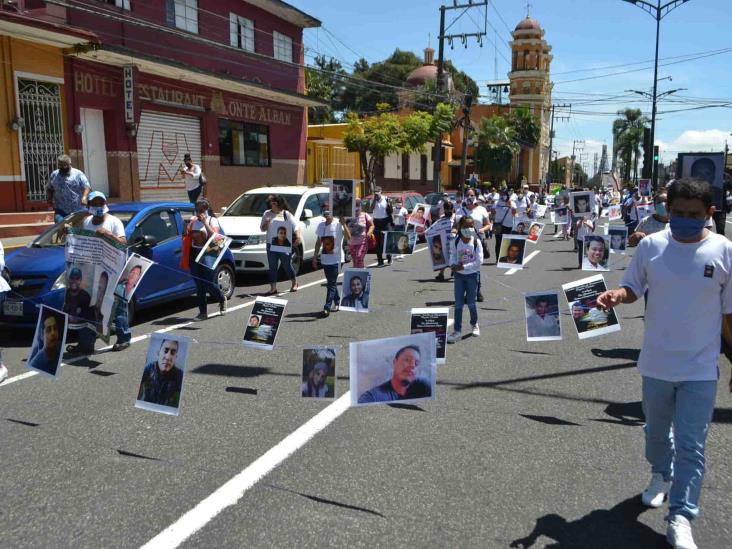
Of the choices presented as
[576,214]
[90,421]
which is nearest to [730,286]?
[90,421]

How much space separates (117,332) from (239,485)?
3.96 m

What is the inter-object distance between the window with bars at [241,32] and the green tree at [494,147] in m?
38.5

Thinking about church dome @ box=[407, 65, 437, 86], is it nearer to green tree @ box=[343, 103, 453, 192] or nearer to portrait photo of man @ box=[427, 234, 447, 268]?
green tree @ box=[343, 103, 453, 192]

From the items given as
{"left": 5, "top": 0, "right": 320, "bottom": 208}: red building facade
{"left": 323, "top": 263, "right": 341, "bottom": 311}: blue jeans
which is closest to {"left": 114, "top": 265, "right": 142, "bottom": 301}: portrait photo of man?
{"left": 323, "top": 263, "right": 341, "bottom": 311}: blue jeans

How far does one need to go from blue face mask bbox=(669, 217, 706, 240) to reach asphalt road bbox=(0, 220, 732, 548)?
1653 mm

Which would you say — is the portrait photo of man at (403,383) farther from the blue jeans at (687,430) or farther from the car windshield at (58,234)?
the car windshield at (58,234)

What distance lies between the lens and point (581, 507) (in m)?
3.91

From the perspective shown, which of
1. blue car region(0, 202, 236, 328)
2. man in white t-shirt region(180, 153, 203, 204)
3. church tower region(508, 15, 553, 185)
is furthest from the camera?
church tower region(508, 15, 553, 185)

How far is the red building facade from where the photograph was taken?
16859 millimetres

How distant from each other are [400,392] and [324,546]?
141cm

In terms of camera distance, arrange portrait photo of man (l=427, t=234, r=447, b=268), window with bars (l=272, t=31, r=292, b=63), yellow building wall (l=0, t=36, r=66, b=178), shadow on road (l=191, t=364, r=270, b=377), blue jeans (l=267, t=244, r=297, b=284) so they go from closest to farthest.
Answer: shadow on road (l=191, t=364, r=270, b=377) → portrait photo of man (l=427, t=234, r=447, b=268) → blue jeans (l=267, t=244, r=297, b=284) → yellow building wall (l=0, t=36, r=66, b=178) → window with bars (l=272, t=31, r=292, b=63)

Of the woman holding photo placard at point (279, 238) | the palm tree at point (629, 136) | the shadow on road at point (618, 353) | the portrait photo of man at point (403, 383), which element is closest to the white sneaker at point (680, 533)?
the portrait photo of man at point (403, 383)

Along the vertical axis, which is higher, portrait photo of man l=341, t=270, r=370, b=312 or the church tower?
the church tower

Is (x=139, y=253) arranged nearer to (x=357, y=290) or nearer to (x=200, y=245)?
(x=200, y=245)
